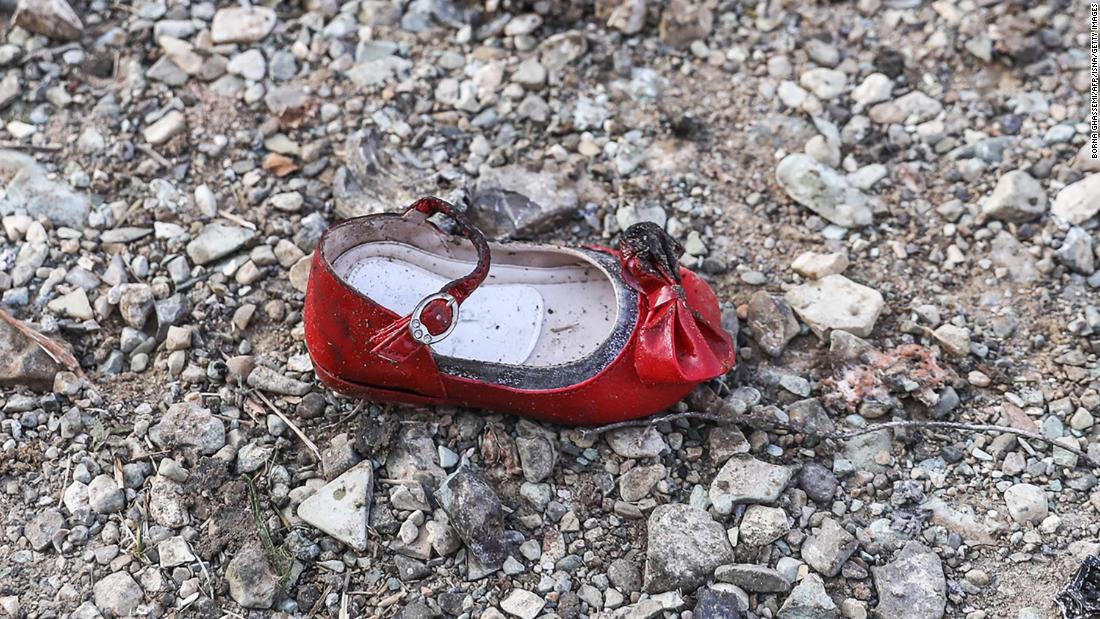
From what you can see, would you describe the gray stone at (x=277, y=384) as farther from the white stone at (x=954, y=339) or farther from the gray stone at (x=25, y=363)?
the white stone at (x=954, y=339)

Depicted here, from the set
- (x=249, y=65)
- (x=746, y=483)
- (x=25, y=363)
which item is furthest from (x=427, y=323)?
(x=249, y=65)

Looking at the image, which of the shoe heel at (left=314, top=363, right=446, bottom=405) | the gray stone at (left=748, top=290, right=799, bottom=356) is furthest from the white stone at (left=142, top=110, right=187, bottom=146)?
the gray stone at (left=748, top=290, right=799, bottom=356)

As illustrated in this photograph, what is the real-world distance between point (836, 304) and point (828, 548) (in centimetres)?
68

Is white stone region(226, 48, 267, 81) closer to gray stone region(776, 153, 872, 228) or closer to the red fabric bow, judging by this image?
the red fabric bow

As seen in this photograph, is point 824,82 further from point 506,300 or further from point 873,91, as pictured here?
point 506,300

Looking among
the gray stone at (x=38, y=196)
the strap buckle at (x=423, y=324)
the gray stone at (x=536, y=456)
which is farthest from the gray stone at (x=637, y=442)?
the gray stone at (x=38, y=196)

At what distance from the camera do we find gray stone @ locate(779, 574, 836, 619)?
81.2 inches

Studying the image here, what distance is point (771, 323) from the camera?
2566 millimetres

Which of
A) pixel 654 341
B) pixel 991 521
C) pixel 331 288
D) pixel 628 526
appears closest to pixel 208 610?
pixel 331 288

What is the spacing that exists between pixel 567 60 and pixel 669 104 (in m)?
0.33

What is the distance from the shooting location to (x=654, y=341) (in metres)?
2.27

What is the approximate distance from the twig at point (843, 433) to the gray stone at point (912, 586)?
0.29 m

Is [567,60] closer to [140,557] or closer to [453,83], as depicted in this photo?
[453,83]

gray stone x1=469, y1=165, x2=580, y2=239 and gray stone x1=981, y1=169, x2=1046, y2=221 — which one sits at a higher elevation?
gray stone x1=981, y1=169, x2=1046, y2=221
